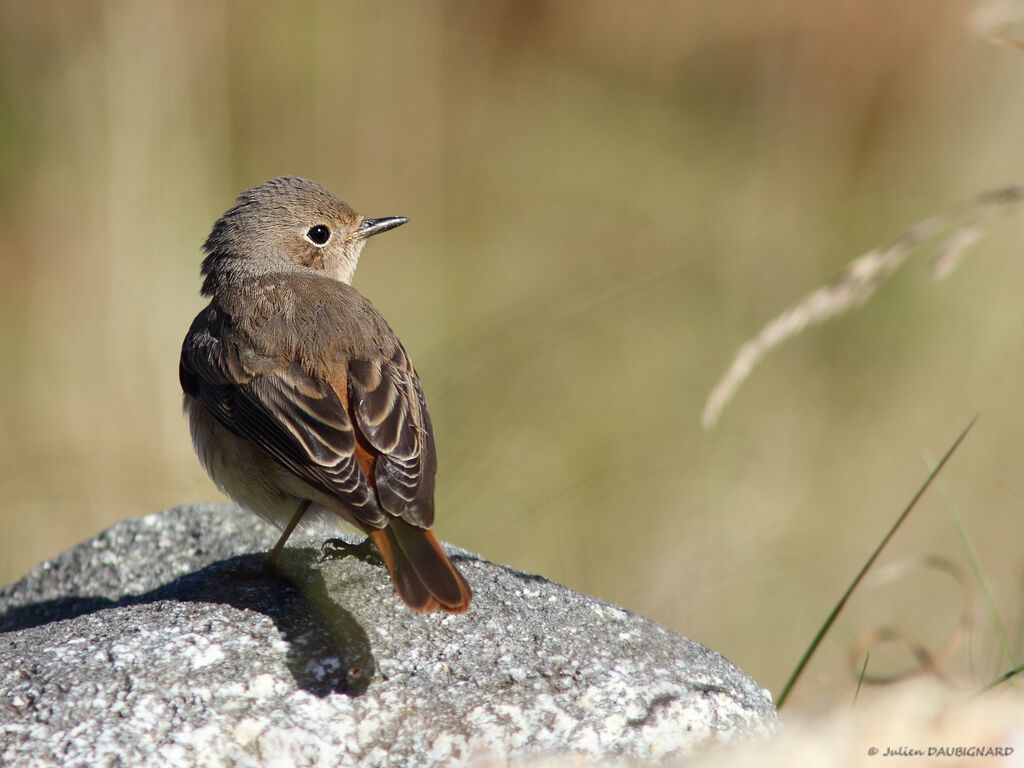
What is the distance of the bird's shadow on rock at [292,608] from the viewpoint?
329 centimetres

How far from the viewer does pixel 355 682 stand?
3242mm

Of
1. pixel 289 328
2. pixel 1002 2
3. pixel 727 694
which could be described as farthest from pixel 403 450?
pixel 1002 2

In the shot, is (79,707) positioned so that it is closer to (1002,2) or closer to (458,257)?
(1002,2)

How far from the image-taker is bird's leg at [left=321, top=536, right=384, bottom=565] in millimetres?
4262

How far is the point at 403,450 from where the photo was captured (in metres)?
4.12

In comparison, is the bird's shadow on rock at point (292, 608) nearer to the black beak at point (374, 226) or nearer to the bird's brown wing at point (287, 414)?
the bird's brown wing at point (287, 414)

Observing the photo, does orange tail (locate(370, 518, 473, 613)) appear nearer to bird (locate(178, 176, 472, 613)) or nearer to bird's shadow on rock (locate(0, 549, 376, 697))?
bird (locate(178, 176, 472, 613))

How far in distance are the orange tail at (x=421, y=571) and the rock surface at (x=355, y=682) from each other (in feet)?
0.54

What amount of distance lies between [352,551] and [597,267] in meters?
4.66

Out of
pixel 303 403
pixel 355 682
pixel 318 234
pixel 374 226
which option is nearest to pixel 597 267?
pixel 374 226

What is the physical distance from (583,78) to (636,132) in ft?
1.98

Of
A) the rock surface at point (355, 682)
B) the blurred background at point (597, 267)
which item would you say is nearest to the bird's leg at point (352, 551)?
the rock surface at point (355, 682)

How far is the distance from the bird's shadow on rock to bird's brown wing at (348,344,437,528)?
1.22ft

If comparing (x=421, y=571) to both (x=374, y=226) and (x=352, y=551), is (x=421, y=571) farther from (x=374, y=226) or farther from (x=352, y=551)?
(x=374, y=226)
